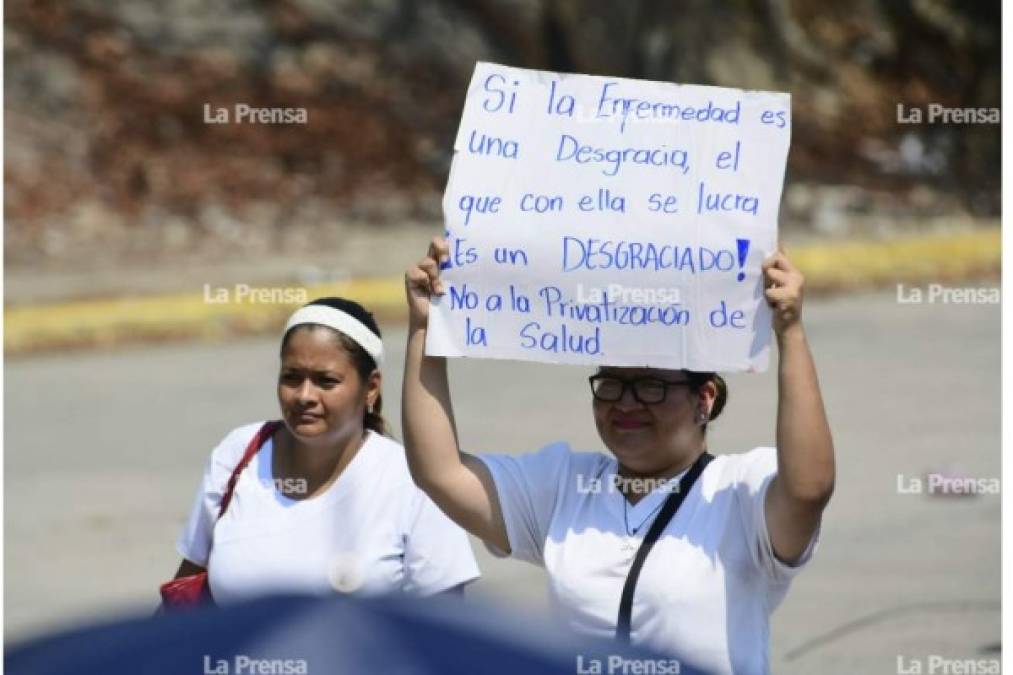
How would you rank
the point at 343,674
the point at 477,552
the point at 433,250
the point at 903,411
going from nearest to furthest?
1. the point at 343,674
2. the point at 433,250
3. the point at 477,552
4. the point at 903,411

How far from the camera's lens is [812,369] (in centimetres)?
377

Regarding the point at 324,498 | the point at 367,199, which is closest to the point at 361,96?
the point at 367,199

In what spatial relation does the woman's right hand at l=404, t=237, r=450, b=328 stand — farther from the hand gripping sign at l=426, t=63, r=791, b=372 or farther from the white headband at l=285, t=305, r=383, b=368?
the white headband at l=285, t=305, r=383, b=368

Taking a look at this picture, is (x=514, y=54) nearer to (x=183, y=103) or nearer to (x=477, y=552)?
(x=183, y=103)

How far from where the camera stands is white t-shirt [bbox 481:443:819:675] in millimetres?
3789

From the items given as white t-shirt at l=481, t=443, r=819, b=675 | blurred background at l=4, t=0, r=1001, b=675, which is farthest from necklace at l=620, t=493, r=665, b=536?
blurred background at l=4, t=0, r=1001, b=675

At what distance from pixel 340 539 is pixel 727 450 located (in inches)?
201

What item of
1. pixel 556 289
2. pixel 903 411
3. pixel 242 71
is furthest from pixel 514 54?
pixel 556 289

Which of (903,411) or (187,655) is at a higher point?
(903,411)

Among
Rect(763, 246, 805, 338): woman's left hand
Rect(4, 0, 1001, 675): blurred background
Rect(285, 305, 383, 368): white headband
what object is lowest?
Rect(763, 246, 805, 338): woman's left hand

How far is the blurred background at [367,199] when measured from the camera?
1039 centimetres

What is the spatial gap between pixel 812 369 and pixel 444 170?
10570 mm

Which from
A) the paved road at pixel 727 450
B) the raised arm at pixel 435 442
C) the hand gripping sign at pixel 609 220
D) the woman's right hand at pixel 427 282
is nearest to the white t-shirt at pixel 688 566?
the raised arm at pixel 435 442

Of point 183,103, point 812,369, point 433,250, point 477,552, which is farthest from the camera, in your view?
point 183,103
